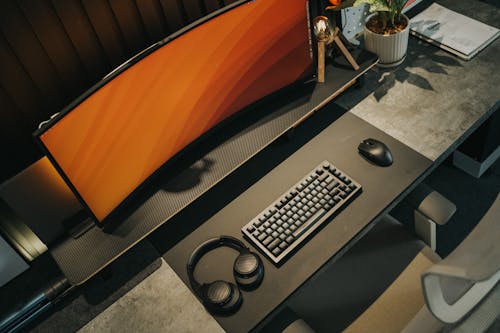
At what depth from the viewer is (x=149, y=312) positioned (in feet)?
5.08

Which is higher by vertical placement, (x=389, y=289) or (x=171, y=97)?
(x=171, y=97)

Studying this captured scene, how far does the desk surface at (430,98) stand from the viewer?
177 centimetres

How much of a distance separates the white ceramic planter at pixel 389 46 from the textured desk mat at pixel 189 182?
51 mm

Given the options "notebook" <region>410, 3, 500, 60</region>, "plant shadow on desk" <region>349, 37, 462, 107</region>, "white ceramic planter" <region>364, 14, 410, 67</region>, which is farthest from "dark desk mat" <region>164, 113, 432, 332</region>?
"notebook" <region>410, 3, 500, 60</region>

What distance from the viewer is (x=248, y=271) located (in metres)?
1.51

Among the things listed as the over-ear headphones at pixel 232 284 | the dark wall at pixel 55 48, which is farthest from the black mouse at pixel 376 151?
the dark wall at pixel 55 48

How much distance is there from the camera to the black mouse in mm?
1719

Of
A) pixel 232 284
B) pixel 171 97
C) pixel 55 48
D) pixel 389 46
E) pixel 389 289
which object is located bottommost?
pixel 389 289

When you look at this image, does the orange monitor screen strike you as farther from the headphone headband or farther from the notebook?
the notebook

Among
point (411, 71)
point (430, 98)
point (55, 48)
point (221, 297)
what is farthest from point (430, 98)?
point (55, 48)

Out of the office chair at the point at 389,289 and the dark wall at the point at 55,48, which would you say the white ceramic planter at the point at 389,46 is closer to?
the office chair at the point at 389,289

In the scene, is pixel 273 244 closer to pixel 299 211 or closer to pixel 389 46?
pixel 299 211

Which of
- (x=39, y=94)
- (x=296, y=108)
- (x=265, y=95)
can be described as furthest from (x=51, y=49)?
(x=296, y=108)

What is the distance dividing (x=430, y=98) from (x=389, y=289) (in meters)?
0.71
